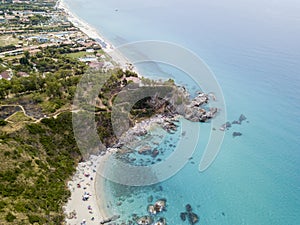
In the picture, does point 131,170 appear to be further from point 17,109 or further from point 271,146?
point 271,146

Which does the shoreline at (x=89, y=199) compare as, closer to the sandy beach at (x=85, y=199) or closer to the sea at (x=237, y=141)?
the sandy beach at (x=85, y=199)

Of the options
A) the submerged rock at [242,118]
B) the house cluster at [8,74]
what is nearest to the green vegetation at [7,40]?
the house cluster at [8,74]

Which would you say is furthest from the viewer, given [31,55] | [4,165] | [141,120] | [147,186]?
[31,55]

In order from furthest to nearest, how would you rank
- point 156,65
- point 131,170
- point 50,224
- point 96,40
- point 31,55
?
1. point 96,40
2. point 156,65
3. point 31,55
4. point 131,170
5. point 50,224

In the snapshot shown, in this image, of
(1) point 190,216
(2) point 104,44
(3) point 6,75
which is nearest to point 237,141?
(1) point 190,216

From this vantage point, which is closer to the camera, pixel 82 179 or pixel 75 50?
pixel 82 179

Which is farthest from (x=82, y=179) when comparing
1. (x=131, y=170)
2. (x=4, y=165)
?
(x=4, y=165)

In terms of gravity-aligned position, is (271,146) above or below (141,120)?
above

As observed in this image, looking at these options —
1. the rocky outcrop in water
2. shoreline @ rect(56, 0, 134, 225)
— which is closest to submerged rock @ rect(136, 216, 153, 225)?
shoreline @ rect(56, 0, 134, 225)

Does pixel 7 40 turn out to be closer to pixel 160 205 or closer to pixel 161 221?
pixel 160 205
